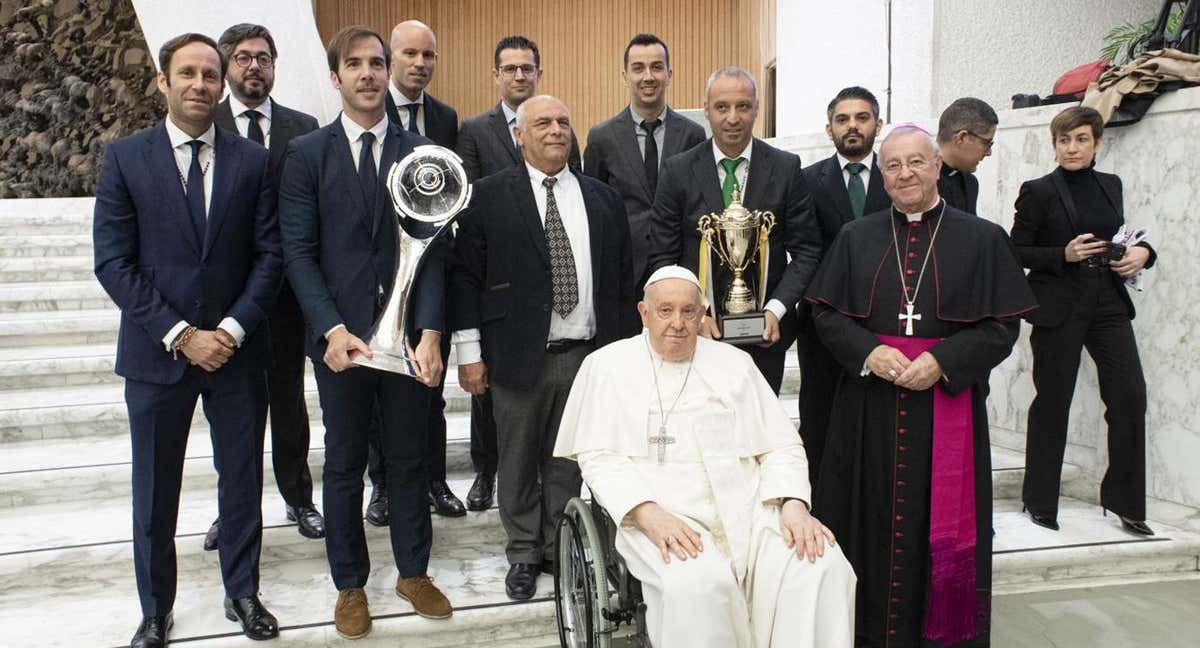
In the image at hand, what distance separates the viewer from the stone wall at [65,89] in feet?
27.4

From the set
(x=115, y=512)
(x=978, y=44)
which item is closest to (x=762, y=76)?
(x=978, y=44)

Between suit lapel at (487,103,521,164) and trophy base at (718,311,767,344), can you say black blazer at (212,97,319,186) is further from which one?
trophy base at (718,311,767,344)

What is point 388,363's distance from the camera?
115 inches

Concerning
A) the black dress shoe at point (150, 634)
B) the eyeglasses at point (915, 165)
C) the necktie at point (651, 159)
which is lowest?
the black dress shoe at point (150, 634)

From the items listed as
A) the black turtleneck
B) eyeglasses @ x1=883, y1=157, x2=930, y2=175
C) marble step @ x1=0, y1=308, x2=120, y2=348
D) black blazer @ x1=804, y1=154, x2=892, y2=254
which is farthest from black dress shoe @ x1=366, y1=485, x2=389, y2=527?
the black turtleneck

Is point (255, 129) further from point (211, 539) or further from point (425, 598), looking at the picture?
point (425, 598)

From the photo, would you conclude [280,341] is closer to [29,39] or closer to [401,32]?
[401,32]

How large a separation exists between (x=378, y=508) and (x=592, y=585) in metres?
1.49

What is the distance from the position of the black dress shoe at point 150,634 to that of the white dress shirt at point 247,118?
1660 mm

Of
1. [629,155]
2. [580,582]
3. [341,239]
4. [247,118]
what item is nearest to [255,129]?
[247,118]

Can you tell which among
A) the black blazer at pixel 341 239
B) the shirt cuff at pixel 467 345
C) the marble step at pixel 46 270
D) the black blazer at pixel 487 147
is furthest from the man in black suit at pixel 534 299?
the marble step at pixel 46 270

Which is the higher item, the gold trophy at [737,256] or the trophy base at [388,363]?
the gold trophy at [737,256]

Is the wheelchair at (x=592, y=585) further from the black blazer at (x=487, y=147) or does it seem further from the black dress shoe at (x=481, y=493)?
the black blazer at (x=487, y=147)

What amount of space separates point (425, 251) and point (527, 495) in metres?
0.97
